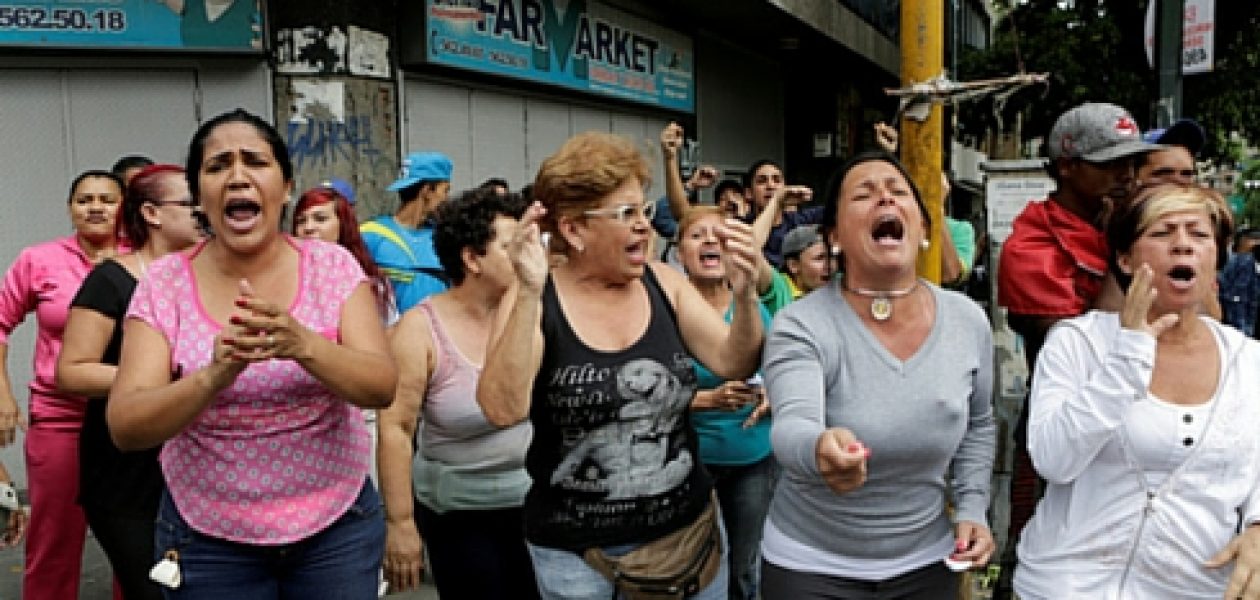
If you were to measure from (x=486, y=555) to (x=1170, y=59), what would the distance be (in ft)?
21.6

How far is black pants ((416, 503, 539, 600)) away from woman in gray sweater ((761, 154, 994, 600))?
3.26 ft

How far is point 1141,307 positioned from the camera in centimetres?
240

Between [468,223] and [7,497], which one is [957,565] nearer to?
[468,223]

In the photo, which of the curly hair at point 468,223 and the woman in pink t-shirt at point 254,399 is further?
the curly hair at point 468,223

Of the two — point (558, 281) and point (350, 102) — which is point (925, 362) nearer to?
point (558, 281)

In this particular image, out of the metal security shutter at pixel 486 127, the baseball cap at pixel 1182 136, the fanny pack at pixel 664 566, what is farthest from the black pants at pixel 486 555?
the metal security shutter at pixel 486 127

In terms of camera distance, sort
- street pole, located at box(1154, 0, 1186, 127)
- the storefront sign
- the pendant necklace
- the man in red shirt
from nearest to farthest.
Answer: the pendant necklace → the man in red shirt → street pole, located at box(1154, 0, 1186, 127) → the storefront sign

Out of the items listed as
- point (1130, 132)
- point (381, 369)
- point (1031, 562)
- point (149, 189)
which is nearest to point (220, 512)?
point (381, 369)

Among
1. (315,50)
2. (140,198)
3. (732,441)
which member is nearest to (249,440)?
(140,198)

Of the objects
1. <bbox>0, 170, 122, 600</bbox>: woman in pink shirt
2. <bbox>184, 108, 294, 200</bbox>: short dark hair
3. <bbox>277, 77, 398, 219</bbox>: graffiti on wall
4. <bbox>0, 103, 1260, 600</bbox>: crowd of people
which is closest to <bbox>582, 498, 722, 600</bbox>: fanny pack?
<bbox>0, 103, 1260, 600</bbox>: crowd of people

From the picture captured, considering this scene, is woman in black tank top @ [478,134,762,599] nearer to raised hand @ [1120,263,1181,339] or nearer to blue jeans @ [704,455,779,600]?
raised hand @ [1120,263,1181,339]

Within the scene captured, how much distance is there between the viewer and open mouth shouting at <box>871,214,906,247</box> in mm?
2666

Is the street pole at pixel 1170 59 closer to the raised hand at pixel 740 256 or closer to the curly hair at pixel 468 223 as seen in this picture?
the curly hair at pixel 468 223

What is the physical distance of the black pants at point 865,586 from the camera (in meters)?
2.64
